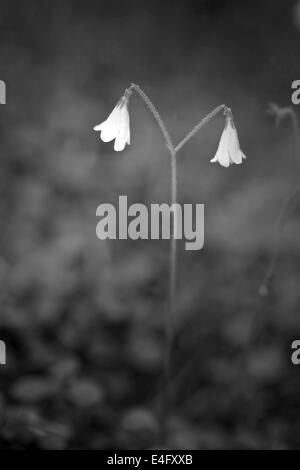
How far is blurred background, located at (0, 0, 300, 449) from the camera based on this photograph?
1.29 metres

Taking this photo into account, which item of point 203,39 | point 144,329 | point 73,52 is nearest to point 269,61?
point 203,39

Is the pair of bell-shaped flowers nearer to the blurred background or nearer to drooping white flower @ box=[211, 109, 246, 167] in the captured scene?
drooping white flower @ box=[211, 109, 246, 167]

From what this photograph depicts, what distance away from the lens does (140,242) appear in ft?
5.82

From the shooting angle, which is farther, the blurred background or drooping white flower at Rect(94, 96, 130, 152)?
the blurred background

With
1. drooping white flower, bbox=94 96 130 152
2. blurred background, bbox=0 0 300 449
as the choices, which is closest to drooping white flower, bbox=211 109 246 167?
drooping white flower, bbox=94 96 130 152

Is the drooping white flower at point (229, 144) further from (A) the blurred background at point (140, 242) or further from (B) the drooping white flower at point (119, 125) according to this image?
(A) the blurred background at point (140, 242)

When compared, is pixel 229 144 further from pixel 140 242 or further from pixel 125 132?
pixel 140 242

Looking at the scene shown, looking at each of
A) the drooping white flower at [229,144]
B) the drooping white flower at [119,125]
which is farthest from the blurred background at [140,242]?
the drooping white flower at [119,125]

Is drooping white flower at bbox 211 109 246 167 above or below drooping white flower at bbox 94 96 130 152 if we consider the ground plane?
below

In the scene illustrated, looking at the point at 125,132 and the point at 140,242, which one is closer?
the point at 125,132

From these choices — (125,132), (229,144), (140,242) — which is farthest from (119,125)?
(140,242)

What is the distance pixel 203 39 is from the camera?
2.69 m
